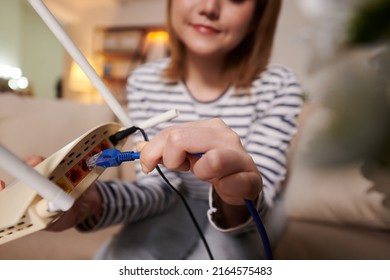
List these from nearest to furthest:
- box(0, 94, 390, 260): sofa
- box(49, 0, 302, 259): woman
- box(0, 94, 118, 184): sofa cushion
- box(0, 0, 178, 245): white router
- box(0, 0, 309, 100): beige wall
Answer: box(0, 0, 178, 245): white router → box(49, 0, 302, 259): woman → box(0, 94, 390, 260): sofa → box(0, 94, 118, 184): sofa cushion → box(0, 0, 309, 100): beige wall

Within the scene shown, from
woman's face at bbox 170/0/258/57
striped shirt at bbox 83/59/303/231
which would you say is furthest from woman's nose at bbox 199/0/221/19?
striped shirt at bbox 83/59/303/231

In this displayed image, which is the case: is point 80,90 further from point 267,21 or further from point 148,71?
point 267,21

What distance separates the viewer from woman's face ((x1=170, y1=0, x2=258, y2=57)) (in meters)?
0.47

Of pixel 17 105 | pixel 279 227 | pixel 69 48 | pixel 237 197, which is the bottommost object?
pixel 279 227

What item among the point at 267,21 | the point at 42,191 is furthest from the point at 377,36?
the point at 42,191

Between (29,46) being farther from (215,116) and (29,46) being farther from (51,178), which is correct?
(51,178)

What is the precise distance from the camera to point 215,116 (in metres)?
0.52

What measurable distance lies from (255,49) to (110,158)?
0.38 m

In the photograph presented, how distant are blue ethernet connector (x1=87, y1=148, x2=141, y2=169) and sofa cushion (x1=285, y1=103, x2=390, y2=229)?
1.48 ft

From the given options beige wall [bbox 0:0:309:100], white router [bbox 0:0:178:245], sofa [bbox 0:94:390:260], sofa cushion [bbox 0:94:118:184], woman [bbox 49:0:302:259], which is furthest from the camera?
beige wall [bbox 0:0:309:100]

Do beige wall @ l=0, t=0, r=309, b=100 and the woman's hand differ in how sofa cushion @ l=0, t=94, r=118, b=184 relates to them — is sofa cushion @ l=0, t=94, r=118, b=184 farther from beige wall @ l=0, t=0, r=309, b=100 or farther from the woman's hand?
the woman's hand

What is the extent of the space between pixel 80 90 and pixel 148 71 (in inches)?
48.4

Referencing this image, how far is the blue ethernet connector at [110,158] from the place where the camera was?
25 centimetres

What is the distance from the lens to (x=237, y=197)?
272 millimetres
